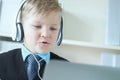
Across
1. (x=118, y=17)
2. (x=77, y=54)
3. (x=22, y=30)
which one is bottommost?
(x=77, y=54)

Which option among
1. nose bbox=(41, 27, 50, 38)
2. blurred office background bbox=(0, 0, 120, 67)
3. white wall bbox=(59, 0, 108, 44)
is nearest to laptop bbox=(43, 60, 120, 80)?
nose bbox=(41, 27, 50, 38)

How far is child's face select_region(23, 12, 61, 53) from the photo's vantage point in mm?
580

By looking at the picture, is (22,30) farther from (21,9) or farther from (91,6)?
(91,6)

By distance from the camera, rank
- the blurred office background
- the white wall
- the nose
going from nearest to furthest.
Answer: the nose
the blurred office background
the white wall

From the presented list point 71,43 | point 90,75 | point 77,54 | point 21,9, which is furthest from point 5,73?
point 77,54

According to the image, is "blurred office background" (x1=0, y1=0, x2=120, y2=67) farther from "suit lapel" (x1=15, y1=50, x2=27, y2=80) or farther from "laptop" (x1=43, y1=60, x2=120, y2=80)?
"laptop" (x1=43, y1=60, x2=120, y2=80)

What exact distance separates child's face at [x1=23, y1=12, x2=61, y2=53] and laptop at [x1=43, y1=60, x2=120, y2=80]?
7.3 inches

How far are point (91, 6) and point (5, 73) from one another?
3.33 feet

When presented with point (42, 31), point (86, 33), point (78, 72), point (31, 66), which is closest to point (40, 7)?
point (42, 31)

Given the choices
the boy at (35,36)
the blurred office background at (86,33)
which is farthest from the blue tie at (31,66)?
the blurred office background at (86,33)

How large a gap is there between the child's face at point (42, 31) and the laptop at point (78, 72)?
0.18 metres

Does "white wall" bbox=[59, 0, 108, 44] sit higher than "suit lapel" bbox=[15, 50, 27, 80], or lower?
higher

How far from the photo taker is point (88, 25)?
4.81 feet

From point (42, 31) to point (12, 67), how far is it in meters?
0.16
